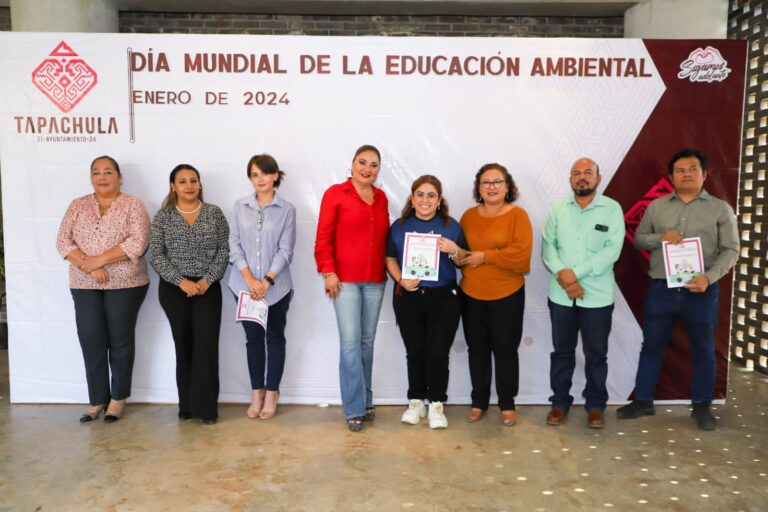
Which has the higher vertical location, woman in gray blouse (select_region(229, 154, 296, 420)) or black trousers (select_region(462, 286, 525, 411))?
woman in gray blouse (select_region(229, 154, 296, 420))

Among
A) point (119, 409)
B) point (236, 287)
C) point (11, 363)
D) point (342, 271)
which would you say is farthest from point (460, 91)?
point (11, 363)

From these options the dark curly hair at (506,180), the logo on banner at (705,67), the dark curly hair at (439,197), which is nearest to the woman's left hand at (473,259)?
the dark curly hair at (439,197)

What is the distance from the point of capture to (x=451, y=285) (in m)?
3.58

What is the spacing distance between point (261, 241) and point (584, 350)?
2.07 metres

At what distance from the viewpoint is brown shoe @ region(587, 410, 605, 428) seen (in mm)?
3676

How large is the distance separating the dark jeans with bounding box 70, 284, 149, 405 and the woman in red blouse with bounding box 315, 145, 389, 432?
123 centimetres

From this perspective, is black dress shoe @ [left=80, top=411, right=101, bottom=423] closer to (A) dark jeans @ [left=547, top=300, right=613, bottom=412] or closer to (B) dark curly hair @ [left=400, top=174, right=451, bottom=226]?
(B) dark curly hair @ [left=400, top=174, right=451, bottom=226]

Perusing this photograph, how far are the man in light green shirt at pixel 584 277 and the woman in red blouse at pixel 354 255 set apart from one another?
1.06m

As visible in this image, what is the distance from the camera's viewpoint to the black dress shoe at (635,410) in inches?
152

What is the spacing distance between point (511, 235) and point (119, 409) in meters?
2.62

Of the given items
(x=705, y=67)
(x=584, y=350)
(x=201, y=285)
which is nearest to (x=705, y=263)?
(x=584, y=350)

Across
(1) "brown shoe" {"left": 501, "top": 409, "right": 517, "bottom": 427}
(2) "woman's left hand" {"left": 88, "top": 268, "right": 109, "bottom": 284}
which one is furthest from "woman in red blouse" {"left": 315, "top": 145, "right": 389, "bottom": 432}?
(2) "woman's left hand" {"left": 88, "top": 268, "right": 109, "bottom": 284}

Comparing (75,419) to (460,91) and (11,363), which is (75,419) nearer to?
(11,363)

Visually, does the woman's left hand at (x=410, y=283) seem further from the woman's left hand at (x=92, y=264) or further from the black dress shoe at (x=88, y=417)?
the black dress shoe at (x=88, y=417)
